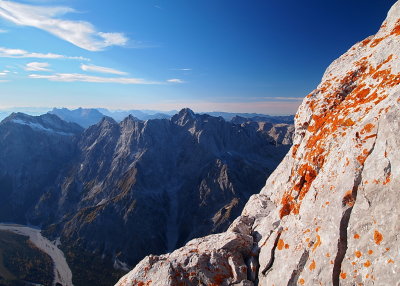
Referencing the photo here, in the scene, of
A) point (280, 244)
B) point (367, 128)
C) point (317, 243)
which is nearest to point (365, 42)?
point (367, 128)

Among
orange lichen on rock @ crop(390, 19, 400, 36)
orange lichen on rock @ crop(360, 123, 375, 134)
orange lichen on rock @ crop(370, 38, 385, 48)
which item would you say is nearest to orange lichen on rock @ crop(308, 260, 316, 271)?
orange lichen on rock @ crop(360, 123, 375, 134)

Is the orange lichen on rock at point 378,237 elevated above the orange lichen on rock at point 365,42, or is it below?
below

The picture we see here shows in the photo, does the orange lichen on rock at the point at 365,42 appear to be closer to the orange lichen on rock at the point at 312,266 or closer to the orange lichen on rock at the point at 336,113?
the orange lichen on rock at the point at 336,113

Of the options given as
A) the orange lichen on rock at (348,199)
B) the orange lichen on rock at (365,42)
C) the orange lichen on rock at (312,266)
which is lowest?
the orange lichen on rock at (312,266)

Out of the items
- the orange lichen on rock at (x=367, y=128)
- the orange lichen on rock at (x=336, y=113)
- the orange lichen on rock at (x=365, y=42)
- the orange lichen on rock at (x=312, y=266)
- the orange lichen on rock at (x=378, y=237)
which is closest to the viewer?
the orange lichen on rock at (x=378, y=237)

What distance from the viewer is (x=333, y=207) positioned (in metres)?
12.4

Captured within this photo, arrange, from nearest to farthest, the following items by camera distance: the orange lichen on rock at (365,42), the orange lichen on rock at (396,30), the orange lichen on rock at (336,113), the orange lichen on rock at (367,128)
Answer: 1. the orange lichen on rock at (367,128)
2. the orange lichen on rock at (336,113)
3. the orange lichen on rock at (396,30)
4. the orange lichen on rock at (365,42)

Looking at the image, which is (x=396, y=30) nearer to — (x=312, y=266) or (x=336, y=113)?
(x=336, y=113)

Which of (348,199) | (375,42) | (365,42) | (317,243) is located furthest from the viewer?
(365,42)

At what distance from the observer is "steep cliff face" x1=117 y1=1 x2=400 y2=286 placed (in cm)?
1035

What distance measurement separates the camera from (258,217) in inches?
826

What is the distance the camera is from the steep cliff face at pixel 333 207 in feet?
34.0

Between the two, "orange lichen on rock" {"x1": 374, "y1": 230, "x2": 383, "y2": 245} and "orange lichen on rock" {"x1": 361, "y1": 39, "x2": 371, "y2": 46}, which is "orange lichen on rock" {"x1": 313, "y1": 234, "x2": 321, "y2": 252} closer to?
"orange lichen on rock" {"x1": 374, "y1": 230, "x2": 383, "y2": 245}

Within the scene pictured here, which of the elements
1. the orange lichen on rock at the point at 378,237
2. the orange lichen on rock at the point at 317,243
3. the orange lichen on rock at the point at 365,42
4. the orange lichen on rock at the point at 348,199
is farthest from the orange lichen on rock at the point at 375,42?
the orange lichen on rock at the point at 317,243
